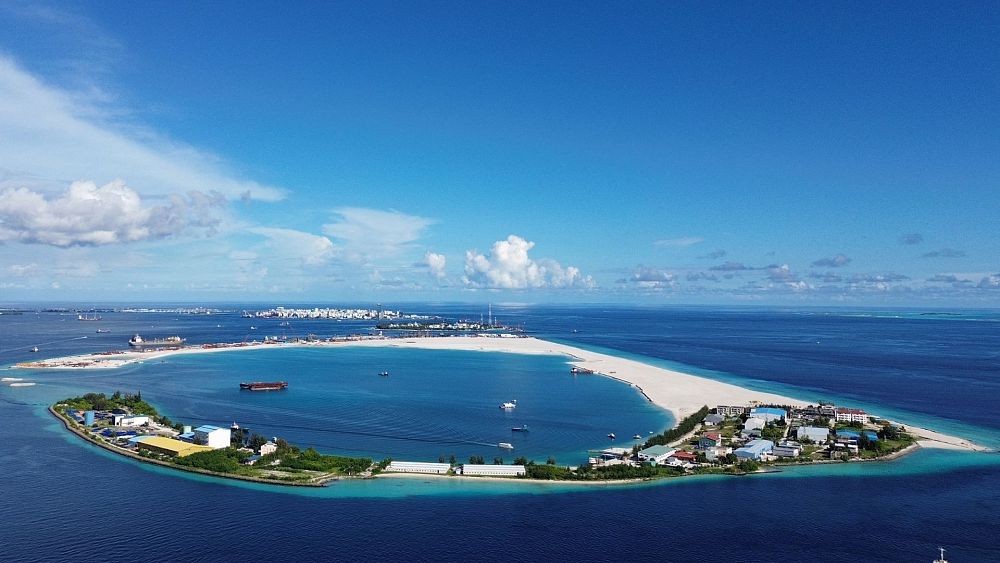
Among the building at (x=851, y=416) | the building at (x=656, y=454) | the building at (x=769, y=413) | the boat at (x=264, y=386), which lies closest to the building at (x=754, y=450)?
the building at (x=656, y=454)

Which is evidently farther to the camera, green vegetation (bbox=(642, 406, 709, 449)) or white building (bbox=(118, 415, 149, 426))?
white building (bbox=(118, 415, 149, 426))

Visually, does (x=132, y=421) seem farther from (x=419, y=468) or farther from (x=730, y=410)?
(x=730, y=410)

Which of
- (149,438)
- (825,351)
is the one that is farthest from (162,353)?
(825,351)

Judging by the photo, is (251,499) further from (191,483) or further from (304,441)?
(304,441)

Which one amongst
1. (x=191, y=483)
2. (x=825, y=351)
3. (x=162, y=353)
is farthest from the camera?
(x=825, y=351)

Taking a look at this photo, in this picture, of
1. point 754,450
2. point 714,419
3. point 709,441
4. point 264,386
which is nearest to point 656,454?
point 709,441

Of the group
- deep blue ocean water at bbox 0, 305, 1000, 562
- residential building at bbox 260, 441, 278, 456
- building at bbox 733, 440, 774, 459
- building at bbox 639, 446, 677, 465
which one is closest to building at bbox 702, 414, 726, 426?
deep blue ocean water at bbox 0, 305, 1000, 562

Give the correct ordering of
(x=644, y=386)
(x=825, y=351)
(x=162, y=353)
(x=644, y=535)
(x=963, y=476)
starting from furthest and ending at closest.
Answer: (x=825, y=351), (x=162, y=353), (x=644, y=386), (x=963, y=476), (x=644, y=535)

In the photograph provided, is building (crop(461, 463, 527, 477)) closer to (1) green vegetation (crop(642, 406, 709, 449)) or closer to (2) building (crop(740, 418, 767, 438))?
(1) green vegetation (crop(642, 406, 709, 449))
